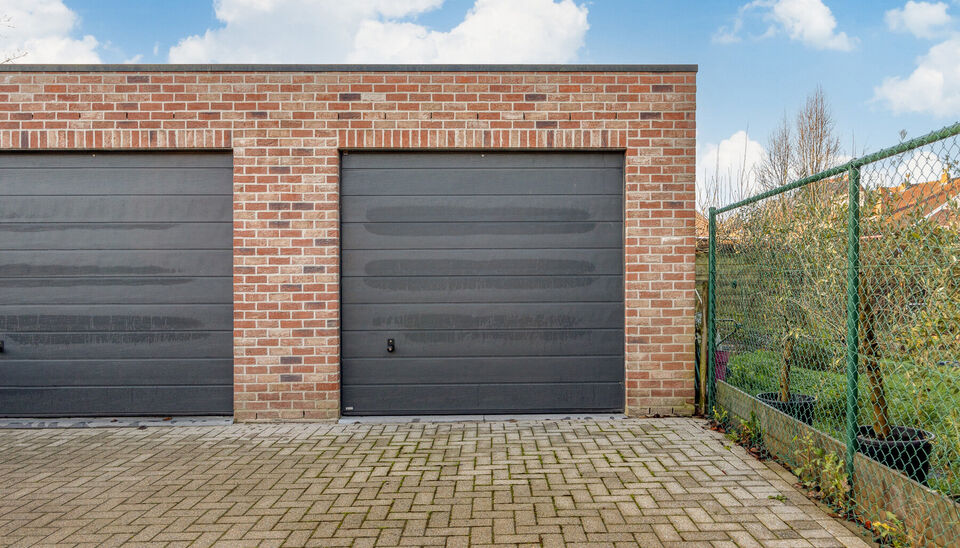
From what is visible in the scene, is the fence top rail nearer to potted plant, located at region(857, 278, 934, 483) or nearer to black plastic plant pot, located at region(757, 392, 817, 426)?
potted plant, located at region(857, 278, 934, 483)

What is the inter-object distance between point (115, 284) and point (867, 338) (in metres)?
5.87

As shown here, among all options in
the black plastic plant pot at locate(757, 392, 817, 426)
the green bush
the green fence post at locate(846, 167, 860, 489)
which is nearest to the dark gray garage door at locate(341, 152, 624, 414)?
the black plastic plant pot at locate(757, 392, 817, 426)

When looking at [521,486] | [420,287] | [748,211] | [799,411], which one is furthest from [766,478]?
[420,287]

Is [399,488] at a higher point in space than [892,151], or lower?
lower

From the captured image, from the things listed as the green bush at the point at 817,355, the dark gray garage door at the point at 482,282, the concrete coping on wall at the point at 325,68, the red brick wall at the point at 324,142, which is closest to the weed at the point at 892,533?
the green bush at the point at 817,355

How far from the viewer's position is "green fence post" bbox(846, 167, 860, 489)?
287 cm

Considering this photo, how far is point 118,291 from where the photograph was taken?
492cm

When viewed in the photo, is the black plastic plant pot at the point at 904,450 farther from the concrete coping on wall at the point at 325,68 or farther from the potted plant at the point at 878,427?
the concrete coping on wall at the point at 325,68

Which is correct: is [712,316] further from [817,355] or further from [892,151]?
[892,151]

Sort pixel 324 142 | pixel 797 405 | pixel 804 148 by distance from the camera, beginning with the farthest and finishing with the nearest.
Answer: pixel 804 148
pixel 324 142
pixel 797 405

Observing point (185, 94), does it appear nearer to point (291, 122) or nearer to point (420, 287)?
point (291, 122)

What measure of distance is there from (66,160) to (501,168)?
13.3 feet

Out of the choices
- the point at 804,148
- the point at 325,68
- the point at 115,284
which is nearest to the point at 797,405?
the point at 325,68

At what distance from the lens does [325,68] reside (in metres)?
4.83
